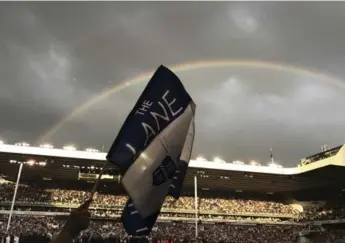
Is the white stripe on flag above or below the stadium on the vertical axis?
below

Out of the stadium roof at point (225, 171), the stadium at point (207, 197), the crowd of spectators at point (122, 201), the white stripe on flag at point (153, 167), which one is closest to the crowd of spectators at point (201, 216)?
the crowd of spectators at point (122, 201)

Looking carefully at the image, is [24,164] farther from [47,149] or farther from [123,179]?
[123,179]

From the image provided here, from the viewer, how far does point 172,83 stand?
4.89m

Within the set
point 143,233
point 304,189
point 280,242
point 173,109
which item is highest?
point 304,189

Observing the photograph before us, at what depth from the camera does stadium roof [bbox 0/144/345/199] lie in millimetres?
48031

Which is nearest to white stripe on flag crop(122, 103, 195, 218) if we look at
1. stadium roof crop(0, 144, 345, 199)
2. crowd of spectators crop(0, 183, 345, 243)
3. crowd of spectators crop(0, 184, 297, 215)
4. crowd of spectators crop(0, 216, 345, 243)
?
crowd of spectators crop(0, 216, 345, 243)

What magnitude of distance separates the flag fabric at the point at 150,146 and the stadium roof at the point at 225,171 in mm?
44808

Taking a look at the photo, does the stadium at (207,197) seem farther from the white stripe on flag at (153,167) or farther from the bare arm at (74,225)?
the bare arm at (74,225)

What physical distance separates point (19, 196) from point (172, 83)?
53.3m

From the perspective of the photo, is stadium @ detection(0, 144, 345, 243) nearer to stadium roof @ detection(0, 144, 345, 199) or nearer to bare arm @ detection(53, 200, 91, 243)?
stadium roof @ detection(0, 144, 345, 199)

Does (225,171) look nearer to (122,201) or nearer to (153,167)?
(122,201)

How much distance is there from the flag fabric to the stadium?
39.2 meters

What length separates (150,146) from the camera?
469 centimetres

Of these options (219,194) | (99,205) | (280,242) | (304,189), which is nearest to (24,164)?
(99,205)
